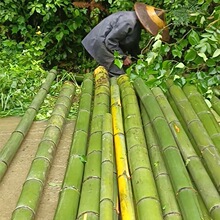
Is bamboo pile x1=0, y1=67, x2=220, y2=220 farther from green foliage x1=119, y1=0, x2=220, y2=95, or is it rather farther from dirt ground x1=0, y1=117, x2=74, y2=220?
green foliage x1=119, y1=0, x2=220, y2=95

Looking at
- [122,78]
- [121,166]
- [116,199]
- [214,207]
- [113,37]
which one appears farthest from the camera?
[113,37]

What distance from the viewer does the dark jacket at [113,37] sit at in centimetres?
452

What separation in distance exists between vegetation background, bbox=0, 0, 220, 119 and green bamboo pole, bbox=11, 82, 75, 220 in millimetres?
280

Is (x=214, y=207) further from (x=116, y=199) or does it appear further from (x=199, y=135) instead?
(x=199, y=135)

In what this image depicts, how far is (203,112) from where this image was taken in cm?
341

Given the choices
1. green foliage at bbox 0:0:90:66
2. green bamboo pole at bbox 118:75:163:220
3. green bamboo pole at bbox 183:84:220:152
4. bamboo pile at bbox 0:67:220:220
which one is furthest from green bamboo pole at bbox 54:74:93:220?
green foliage at bbox 0:0:90:66

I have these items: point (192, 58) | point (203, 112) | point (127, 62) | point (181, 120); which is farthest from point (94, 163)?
point (127, 62)

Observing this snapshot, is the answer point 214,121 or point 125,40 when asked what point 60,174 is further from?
point 125,40

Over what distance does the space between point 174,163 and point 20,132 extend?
130 cm

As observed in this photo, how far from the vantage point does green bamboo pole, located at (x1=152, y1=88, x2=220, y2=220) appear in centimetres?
234

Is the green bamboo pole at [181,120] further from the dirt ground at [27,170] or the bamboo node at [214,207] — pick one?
the dirt ground at [27,170]

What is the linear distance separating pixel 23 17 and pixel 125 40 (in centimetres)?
204

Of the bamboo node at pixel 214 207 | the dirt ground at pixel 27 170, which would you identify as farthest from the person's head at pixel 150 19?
the bamboo node at pixel 214 207

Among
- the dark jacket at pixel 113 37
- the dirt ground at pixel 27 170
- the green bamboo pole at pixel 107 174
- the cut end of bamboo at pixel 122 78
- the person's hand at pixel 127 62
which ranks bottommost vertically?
the dirt ground at pixel 27 170
